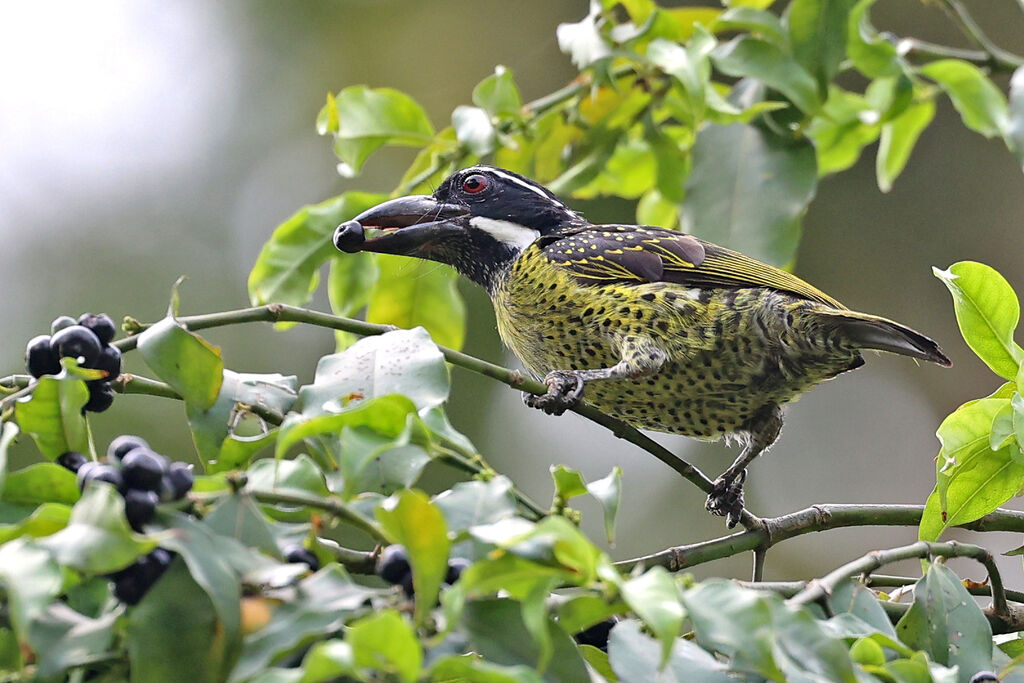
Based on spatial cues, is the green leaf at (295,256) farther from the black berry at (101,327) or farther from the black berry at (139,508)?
the black berry at (139,508)

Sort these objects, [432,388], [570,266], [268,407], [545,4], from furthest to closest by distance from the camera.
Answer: [545,4], [570,266], [268,407], [432,388]

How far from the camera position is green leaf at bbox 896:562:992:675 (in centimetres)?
158

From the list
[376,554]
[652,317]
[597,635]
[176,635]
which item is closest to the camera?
[176,635]

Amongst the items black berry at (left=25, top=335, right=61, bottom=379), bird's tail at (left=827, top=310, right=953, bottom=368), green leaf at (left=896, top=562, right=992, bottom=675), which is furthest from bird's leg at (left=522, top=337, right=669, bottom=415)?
black berry at (left=25, top=335, right=61, bottom=379)

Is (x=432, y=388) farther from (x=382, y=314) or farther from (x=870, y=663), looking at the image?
(x=382, y=314)

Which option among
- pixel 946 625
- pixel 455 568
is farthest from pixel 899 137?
pixel 455 568

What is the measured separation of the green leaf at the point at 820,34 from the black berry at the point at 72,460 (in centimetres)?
199

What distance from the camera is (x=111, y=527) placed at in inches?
40.4

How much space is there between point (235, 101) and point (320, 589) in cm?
773

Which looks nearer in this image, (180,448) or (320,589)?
(320,589)

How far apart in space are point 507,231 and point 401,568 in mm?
1876

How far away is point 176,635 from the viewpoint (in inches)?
42.0

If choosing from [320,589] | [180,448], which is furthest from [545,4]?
[320,589]

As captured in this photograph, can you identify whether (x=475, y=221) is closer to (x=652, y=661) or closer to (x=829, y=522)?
(x=829, y=522)
